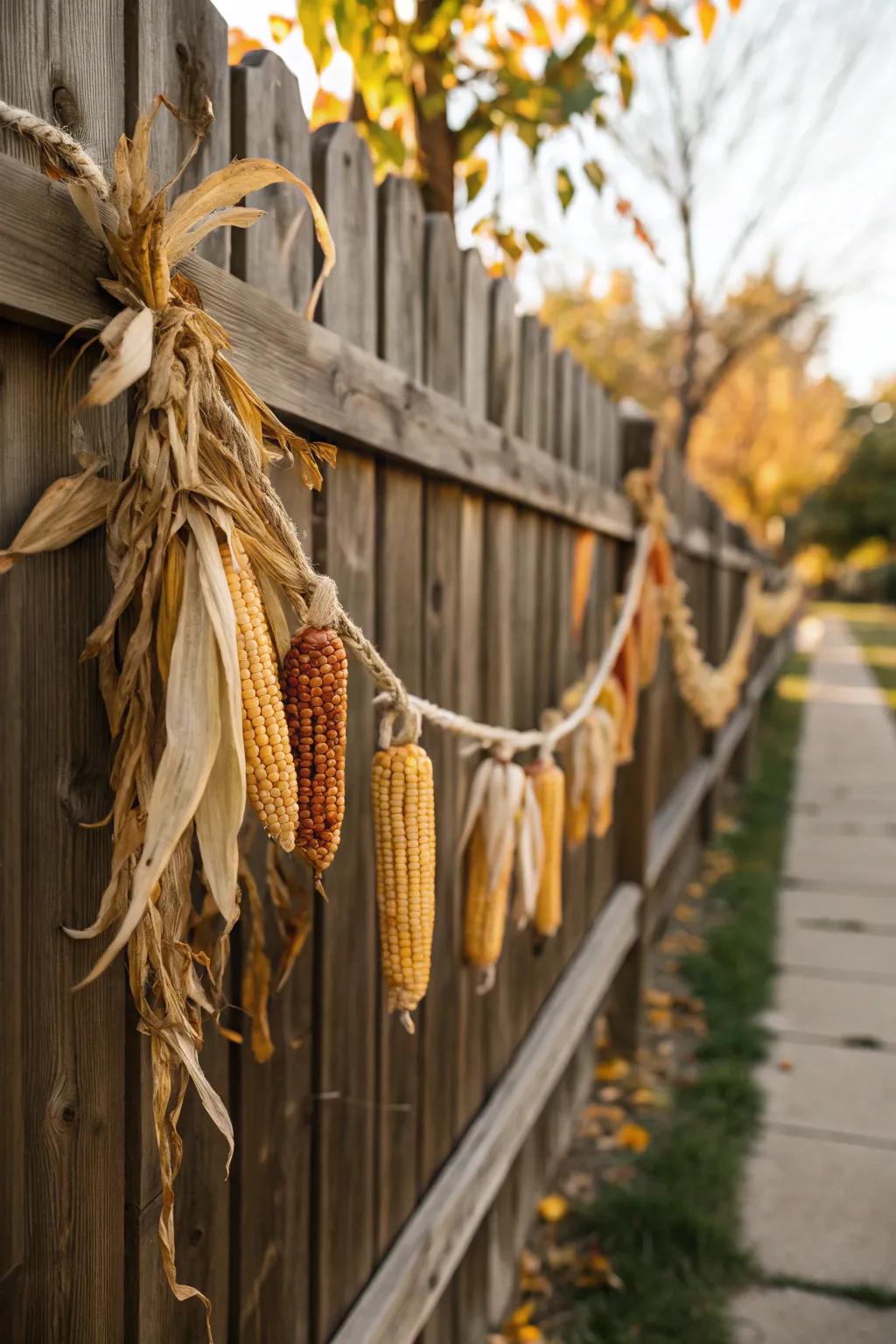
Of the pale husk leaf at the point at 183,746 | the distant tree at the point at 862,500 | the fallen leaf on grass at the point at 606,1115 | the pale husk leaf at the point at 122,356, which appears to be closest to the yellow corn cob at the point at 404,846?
the pale husk leaf at the point at 183,746

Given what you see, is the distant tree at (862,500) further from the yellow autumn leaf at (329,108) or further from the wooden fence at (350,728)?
the wooden fence at (350,728)

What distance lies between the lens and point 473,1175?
8.21ft

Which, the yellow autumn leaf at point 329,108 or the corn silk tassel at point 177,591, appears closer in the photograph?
the corn silk tassel at point 177,591

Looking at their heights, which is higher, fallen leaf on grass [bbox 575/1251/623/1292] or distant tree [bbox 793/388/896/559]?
distant tree [bbox 793/388/896/559]

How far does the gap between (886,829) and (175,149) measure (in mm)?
8112

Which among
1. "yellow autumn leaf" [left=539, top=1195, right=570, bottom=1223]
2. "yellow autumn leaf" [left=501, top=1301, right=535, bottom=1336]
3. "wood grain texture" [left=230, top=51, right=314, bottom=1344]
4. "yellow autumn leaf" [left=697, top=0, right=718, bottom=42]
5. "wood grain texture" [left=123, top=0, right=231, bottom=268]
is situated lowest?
"yellow autumn leaf" [left=501, top=1301, right=535, bottom=1336]

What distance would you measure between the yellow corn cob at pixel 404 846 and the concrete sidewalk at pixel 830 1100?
2065mm

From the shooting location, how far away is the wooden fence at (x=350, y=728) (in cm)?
111

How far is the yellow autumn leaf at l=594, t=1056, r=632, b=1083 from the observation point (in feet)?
14.1

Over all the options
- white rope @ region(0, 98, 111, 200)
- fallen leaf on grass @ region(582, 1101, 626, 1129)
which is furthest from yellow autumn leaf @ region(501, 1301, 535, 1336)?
white rope @ region(0, 98, 111, 200)

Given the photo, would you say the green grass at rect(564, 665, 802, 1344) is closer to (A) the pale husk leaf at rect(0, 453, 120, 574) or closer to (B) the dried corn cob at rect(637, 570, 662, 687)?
(B) the dried corn cob at rect(637, 570, 662, 687)

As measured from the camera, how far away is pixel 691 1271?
3.04 m

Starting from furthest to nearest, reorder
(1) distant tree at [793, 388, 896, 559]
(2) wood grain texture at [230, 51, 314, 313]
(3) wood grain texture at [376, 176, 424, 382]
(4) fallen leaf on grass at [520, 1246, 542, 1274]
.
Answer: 1. (1) distant tree at [793, 388, 896, 559]
2. (4) fallen leaf on grass at [520, 1246, 542, 1274]
3. (3) wood grain texture at [376, 176, 424, 382]
4. (2) wood grain texture at [230, 51, 314, 313]

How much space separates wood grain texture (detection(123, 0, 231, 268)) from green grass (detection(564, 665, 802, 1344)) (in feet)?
9.21
